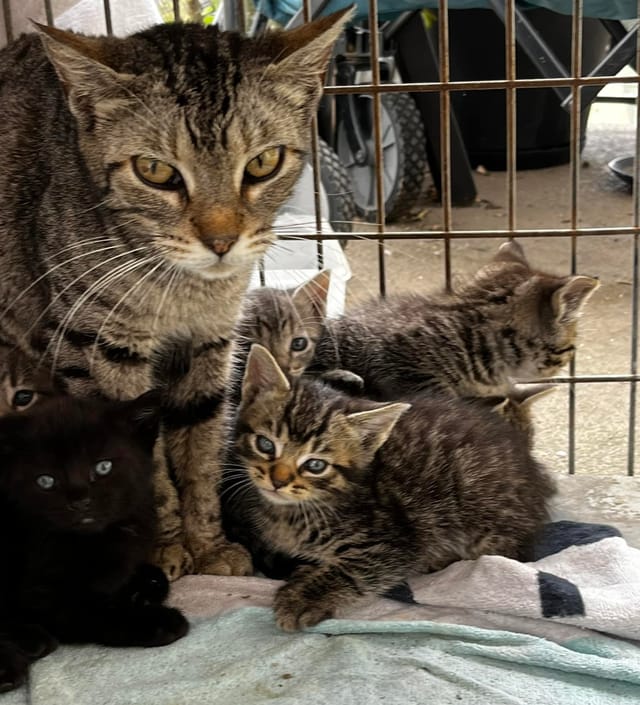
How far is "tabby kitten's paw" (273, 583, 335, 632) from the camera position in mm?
1903

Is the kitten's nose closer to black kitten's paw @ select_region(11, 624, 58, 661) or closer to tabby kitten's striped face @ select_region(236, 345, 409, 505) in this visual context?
black kitten's paw @ select_region(11, 624, 58, 661)

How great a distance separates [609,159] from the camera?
6.19 meters

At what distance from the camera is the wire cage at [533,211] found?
2.52 meters

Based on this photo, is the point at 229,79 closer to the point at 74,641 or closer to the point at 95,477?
the point at 95,477

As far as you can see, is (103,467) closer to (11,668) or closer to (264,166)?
(11,668)

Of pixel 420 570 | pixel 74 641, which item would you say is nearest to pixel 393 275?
pixel 420 570

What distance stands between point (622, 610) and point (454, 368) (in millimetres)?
801

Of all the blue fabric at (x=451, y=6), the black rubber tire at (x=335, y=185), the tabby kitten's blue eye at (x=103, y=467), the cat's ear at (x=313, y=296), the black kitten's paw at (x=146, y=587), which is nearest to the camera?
the tabby kitten's blue eye at (x=103, y=467)

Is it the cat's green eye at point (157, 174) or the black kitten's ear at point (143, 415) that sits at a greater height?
the cat's green eye at point (157, 174)

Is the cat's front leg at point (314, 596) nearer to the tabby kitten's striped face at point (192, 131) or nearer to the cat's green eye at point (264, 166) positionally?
the tabby kitten's striped face at point (192, 131)

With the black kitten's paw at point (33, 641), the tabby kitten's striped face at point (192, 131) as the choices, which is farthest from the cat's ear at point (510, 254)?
the black kitten's paw at point (33, 641)

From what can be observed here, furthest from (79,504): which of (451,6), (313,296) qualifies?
(451,6)

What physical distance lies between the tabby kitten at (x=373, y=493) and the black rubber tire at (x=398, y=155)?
3.16 m

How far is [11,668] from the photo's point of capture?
5.70ft
